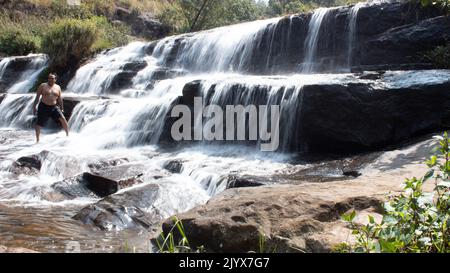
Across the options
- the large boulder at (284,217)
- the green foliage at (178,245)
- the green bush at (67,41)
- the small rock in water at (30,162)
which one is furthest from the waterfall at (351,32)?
the green bush at (67,41)

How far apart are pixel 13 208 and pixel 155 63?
10048mm

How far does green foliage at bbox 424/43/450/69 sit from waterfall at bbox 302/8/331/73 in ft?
10.9

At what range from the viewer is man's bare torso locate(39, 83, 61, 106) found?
9859 millimetres

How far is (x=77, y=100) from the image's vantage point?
11750 mm

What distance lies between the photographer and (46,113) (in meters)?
9.93

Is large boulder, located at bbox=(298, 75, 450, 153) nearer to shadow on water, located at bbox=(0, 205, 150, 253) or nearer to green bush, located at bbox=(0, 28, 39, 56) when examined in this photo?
shadow on water, located at bbox=(0, 205, 150, 253)

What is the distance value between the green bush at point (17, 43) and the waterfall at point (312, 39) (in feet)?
44.2

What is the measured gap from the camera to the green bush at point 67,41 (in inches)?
647

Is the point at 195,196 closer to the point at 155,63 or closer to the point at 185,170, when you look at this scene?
the point at 185,170

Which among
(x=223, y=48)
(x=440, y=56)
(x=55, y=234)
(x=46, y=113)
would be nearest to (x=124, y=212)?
(x=55, y=234)

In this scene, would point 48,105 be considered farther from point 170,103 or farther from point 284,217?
point 284,217

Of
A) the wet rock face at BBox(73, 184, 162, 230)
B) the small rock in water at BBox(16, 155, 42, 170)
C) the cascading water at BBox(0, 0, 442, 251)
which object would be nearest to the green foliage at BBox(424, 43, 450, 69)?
the cascading water at BBox(0, 0, 442, 251)

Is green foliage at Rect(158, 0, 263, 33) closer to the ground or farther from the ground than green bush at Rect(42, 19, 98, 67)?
farther from the ground

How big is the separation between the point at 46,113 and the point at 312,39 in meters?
7.25
